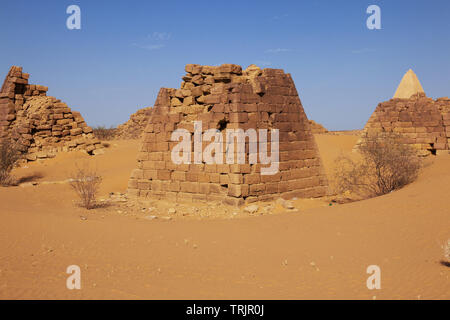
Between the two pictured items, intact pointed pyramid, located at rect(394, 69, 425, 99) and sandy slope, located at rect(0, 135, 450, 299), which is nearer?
sandy slope, located at rect(0, 135, 450, 299)

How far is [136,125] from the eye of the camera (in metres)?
29.2

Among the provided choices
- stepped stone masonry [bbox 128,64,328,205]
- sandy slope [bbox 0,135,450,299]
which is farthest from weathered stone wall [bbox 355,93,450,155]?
sandy slope [bbox 0,135,450,299]

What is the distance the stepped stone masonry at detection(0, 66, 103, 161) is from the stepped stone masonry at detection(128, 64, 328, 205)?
30.1ft

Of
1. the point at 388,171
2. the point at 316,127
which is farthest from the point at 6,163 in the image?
the point at 316,127

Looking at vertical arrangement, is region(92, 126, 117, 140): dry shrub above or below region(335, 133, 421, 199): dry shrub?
above

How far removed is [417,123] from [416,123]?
2.1 inches

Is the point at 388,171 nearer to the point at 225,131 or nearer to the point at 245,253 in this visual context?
the point at 225,131

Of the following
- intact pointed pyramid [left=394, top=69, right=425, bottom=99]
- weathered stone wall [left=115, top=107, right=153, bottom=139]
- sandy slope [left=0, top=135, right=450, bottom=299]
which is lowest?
sandy slope [left=0, top=135, right=450, bottom=299]

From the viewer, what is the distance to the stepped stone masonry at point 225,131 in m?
8.79

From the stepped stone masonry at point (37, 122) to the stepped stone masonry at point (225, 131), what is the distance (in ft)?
30.1

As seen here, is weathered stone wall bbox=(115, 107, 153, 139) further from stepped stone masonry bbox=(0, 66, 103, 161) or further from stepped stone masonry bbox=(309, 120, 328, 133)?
stepped stone masonry bbox=(309, 120, 328, 133)

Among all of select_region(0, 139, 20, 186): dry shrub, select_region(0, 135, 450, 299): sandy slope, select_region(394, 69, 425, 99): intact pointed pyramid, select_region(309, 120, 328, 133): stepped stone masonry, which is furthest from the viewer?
select_region(394, 69, 425, 99): intact pointed pyramid

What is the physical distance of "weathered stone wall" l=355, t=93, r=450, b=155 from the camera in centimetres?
1686
